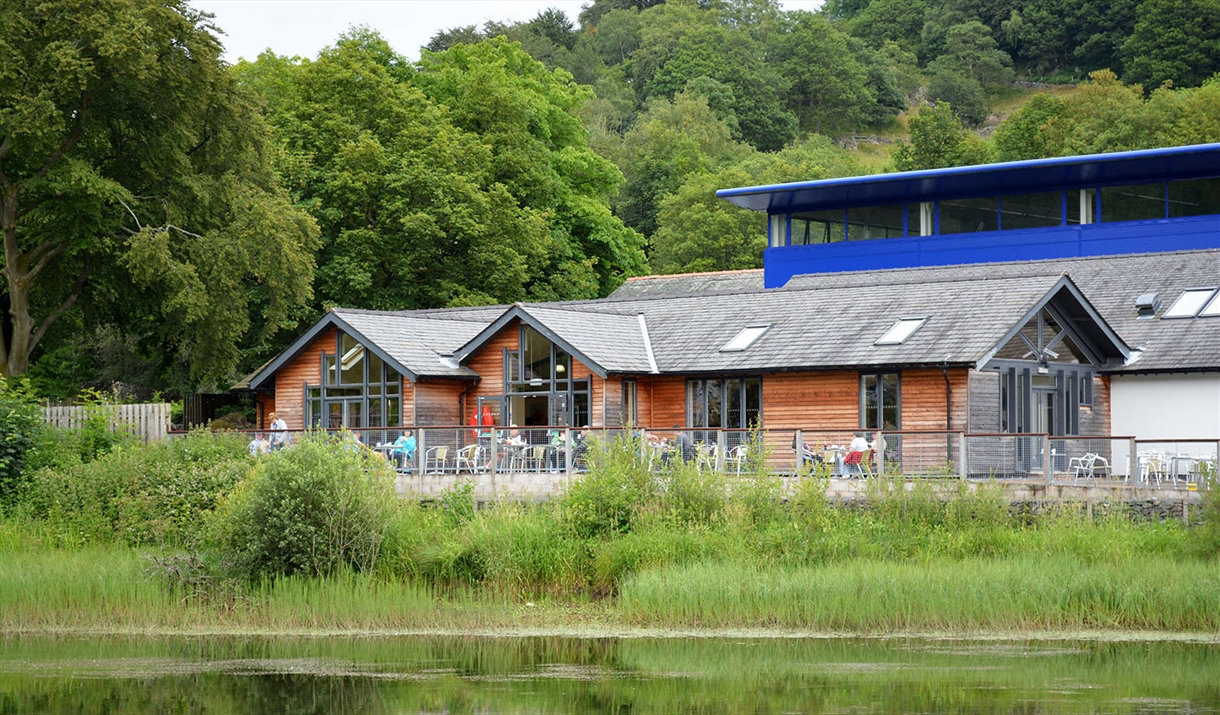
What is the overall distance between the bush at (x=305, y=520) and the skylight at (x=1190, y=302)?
17792 millimetres

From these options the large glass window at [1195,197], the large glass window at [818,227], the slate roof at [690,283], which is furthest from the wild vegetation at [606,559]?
the slate roof at [690,283]

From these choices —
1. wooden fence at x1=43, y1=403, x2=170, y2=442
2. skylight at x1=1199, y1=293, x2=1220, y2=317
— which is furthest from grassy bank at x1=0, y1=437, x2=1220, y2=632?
skylight at x1=1199, y1=293, x2=1220, y2=317

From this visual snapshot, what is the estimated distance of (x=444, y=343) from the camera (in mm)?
35281

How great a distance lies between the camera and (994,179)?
42094 millimetres

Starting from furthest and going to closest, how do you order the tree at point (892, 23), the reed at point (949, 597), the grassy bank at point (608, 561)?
1. the tree at point (892, 23)
2. the grassy bank at point (608, 561)
3. the reed at point (949, 597)

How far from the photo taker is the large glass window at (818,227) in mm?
45562

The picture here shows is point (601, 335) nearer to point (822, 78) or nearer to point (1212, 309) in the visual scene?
point (1212, 309)

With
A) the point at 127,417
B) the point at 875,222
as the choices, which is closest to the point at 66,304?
the point at 127,417

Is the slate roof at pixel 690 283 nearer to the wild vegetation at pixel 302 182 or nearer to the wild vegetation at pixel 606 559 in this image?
the wild vegetation at pixel 302 182

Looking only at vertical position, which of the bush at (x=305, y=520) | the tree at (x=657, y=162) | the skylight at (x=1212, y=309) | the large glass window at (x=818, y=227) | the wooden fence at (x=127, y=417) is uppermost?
the tree at (x=657, y=162)

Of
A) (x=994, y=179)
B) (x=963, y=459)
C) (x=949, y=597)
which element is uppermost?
(x=994, y=179)

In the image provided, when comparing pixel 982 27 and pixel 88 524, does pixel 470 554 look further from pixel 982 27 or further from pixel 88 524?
pixel 982 27

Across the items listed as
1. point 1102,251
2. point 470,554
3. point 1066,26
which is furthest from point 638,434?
point 1066,26

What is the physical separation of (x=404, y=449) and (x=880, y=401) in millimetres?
8964
